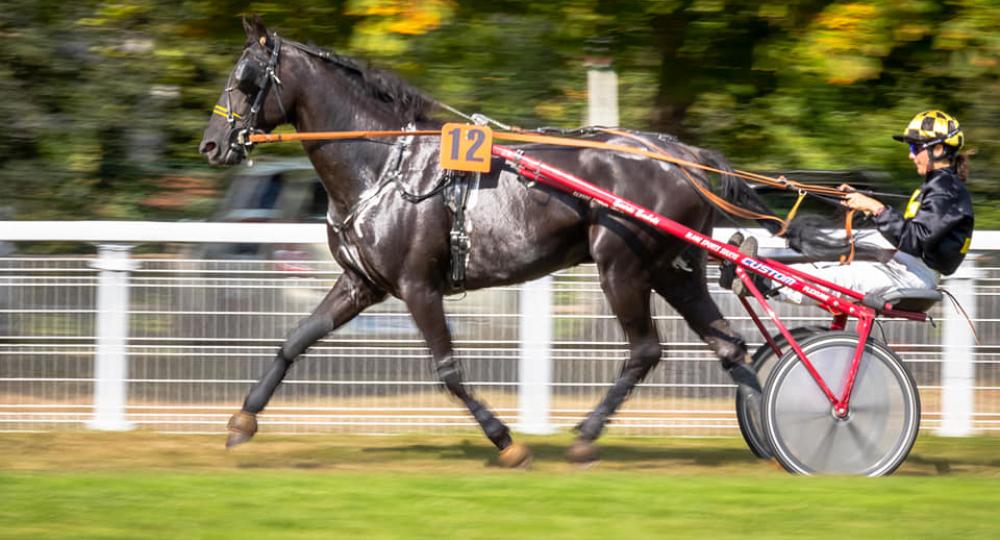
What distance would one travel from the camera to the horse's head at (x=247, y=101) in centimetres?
783

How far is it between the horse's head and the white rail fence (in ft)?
4.91

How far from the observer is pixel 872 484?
692 cm

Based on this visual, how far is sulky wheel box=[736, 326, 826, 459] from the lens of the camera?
7922 mm

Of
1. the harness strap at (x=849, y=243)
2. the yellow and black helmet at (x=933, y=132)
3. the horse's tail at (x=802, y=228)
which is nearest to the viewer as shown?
the yellow and black helmet at (x=933, y=132)

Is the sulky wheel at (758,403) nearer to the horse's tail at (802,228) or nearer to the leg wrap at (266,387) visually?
the horse's tail at (802,228)

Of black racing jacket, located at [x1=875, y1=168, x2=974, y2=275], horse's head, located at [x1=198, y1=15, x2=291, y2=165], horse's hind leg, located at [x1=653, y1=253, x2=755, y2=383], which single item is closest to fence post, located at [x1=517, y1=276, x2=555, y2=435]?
horse's hind leg, located at [x1=653, y1=253, x2=755, y2=383]

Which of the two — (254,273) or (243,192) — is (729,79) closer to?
(243,192)

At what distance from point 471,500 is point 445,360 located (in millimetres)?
1421

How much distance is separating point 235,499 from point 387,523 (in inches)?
30.8

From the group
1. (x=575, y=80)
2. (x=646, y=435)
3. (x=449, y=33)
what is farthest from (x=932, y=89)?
(x=646, y=435)

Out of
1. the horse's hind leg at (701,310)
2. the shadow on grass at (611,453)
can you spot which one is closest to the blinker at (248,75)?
the shadow on grass at (611,453)

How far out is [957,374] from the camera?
30.3 feet

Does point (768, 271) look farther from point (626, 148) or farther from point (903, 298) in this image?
point (626, 148)

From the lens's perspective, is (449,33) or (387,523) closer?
(387,523)
